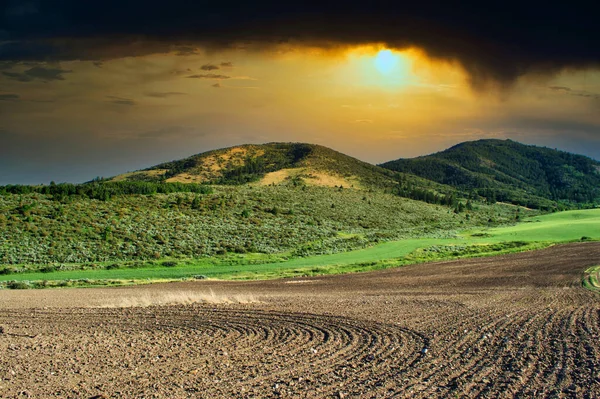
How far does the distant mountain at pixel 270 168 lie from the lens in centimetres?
14088

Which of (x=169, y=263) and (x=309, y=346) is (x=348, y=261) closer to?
(x=169, y=263)

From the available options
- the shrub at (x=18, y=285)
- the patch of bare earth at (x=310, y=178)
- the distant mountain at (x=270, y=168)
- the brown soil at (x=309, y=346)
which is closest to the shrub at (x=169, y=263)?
the shrub at (x=18, y=285)

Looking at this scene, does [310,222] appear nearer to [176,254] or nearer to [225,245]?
Answer: [225,245]

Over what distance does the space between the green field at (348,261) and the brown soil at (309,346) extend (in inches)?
535

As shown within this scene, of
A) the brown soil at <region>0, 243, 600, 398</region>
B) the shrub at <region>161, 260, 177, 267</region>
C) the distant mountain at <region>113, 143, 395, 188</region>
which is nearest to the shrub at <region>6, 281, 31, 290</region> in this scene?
the brown soil at <region>0, 243, 600, 398</region>

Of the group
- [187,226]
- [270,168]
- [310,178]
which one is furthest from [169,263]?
[270,168]

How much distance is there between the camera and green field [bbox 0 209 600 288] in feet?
129

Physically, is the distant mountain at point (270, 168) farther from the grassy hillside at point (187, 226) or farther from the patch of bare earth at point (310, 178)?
the grassy hillside at point (187, 226)

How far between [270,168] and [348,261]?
11429 centimetres

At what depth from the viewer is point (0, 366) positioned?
1249cm

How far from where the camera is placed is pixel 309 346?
1398cm

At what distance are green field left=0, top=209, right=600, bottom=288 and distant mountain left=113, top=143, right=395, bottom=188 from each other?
70.2 metres

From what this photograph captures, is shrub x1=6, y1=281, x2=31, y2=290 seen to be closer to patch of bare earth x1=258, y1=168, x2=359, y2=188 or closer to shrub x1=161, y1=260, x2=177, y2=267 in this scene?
shrub x1=161, y1=260, x2=177, y2=267

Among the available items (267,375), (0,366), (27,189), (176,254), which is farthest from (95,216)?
(267,375)
